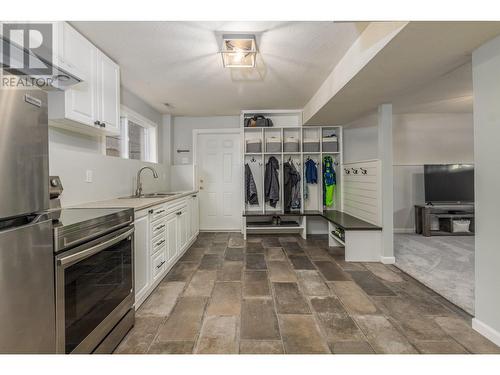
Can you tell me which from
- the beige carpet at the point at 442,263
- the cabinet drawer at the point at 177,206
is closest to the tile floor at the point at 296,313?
the beige carpet at the point at 442,263

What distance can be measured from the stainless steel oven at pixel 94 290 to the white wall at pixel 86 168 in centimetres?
80

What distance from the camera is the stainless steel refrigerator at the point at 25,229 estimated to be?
0.86m

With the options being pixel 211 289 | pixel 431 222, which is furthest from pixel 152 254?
pixel 431 222

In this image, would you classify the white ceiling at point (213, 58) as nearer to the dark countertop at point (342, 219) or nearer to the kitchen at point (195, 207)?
the kitchen at point (195, 207)

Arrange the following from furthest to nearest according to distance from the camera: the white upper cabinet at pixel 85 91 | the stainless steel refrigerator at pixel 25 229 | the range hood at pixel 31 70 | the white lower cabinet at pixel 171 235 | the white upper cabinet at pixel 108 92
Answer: the white lower cabinet at pixel 171 235 → the white upper cabinet at pixel 108 92 → the white upper cabinet at pixel 85 91 → the range hood at pixel 31 70 → the stainless steel refrigerator at pixel 25 229

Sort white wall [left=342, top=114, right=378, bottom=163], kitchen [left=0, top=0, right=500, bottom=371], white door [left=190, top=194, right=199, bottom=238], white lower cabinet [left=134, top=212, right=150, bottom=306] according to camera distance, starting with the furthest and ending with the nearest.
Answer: white wall [left=342, top=114, right=378, bottom=163]
white door [left=190, top=194, right=199, bottom=238]
white lower cabinet [left=134, top=212, right=150, bottom=306]
kitchen [left=0, top=0, right=500, bottom=371]

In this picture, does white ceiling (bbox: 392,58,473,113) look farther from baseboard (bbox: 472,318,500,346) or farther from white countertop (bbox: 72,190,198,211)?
white countertop (bbox: 72,190,198,211)

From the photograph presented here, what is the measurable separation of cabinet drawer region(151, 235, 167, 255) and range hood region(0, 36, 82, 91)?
4.83 ft

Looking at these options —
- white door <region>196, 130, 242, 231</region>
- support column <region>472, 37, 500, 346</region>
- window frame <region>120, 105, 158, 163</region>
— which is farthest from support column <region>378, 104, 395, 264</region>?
window frame <region>120, 105, 158, 163</region>

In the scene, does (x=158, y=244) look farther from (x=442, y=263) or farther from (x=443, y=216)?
→ (x=443, y=216)

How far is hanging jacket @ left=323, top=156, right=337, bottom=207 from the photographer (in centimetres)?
424

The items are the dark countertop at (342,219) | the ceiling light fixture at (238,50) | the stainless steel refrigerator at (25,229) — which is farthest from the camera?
the dark countertop at (342,219)

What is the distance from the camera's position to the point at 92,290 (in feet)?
4.25

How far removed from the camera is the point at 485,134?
61.7 inches
